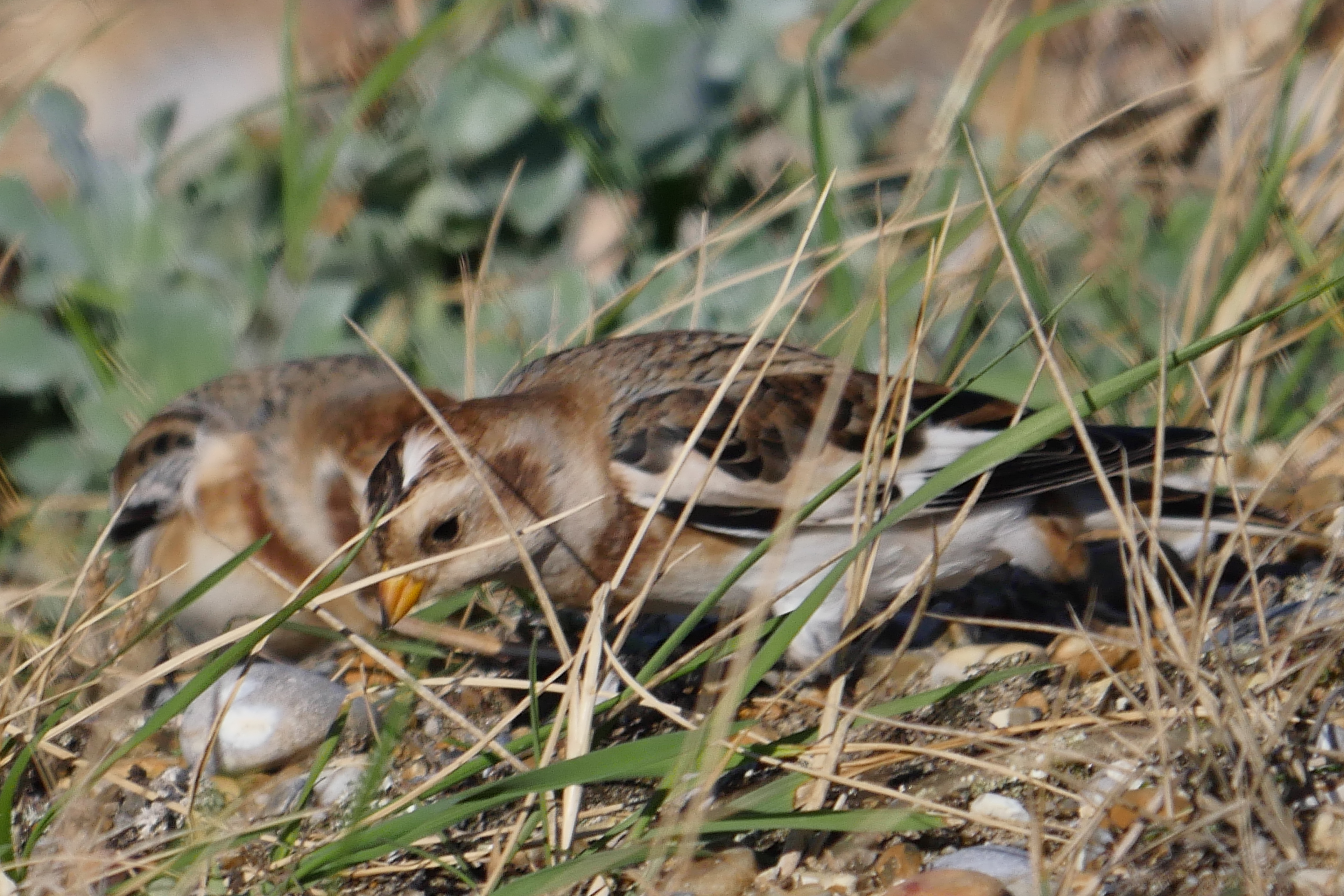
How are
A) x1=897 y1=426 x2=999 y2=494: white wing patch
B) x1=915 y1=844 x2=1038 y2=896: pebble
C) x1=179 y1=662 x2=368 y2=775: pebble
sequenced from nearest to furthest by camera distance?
1. x1=915 y1=844 x2=1038 y2=896: pebble
2. x1=179 y1=662 x2=368 y2=775: pebble
3. x1=897 y1=426 x2=999 y2=494: white wing patch

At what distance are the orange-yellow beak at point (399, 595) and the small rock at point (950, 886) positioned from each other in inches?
36.3

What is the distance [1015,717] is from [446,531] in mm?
973

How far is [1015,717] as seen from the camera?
231 centimetres

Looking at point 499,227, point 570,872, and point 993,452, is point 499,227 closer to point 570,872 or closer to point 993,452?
point 993,452

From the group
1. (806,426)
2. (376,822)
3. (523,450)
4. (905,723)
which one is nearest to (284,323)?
(523,450)

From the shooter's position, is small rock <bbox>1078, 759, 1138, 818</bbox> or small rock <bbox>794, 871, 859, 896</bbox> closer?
small rock <bbox>1078, 759, 1138, 818</bbox>

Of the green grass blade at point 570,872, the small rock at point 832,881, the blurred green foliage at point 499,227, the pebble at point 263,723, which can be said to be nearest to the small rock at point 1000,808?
the small rock at point 832,881

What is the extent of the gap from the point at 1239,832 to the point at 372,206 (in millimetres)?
2982

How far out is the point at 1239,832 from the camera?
165 cm

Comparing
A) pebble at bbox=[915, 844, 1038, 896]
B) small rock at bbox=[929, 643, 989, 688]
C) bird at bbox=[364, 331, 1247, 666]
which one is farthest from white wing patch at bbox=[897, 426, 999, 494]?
pebble at bbox=[915, 844, 1038, 896]

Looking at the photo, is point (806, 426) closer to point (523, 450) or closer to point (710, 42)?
point (523, 450)

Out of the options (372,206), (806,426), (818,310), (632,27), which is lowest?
(818,310)

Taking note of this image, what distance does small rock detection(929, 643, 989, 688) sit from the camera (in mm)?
2566

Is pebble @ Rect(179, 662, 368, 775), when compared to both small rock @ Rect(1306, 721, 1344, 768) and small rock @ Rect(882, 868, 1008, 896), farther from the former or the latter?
small rock @ Rect(1306, 721, 1344, 768)
